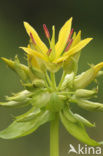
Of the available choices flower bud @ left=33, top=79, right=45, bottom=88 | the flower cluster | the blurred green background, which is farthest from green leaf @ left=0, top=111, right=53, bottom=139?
the blurred green background

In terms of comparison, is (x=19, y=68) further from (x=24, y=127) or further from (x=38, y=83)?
(x=24, y=127)

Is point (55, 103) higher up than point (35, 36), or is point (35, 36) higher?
point (35, 36)

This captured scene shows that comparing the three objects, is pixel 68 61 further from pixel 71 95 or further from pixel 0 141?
pixel 0 141

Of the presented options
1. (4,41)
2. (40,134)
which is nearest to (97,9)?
(4,41)

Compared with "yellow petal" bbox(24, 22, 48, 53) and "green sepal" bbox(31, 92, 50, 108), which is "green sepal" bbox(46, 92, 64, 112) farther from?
"yellow petal" bbox(24, 22, 48, 53)

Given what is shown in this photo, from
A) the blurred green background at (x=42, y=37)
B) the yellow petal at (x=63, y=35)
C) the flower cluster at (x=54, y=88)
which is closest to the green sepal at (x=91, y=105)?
the flower cluster at (x=54, y=88)

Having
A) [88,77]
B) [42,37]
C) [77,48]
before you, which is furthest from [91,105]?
[42,37]

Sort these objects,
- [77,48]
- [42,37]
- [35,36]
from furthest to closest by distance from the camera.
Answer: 1. [42,37]
2. [35,36]
3. [77,48]
